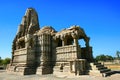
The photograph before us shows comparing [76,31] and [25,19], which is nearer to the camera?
[76,31]

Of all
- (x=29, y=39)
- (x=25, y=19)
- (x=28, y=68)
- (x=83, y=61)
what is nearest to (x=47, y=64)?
(x=28, y=68)

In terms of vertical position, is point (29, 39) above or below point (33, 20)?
below

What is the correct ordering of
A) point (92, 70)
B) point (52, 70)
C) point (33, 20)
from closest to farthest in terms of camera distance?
1. point (92, 70)
2. point (52, 70)
3. point (33, 20)

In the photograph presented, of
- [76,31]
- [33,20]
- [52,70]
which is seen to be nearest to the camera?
→ [76,31]

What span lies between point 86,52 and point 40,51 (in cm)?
721

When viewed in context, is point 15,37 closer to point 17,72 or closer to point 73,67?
point 17,72

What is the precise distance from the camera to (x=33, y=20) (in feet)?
98.9

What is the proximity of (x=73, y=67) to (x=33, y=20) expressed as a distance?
1557cm

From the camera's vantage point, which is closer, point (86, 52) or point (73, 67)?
point (73, 67)

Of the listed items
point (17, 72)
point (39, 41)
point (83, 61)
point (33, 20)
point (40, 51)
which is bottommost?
point (17, 72)

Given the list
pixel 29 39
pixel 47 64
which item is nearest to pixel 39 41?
pixel 29 39

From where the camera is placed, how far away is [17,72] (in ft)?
79.8

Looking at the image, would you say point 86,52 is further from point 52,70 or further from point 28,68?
point 28,68

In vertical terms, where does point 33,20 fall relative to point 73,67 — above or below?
above
